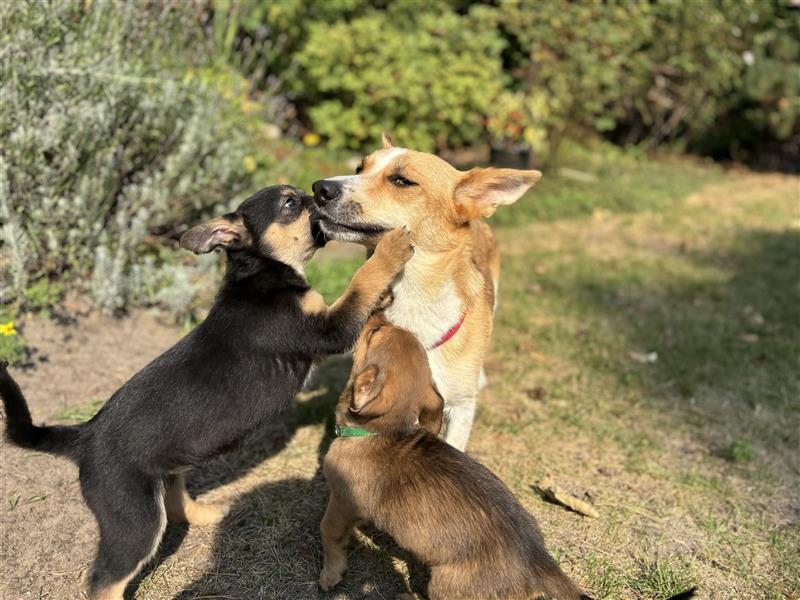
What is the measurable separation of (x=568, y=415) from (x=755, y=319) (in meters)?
3.14

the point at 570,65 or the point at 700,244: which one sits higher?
the point at 570,65

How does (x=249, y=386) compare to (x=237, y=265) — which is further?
(x=237, y=265)

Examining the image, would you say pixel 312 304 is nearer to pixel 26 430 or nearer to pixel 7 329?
pixel 26 430

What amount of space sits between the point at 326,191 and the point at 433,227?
2.12 ft

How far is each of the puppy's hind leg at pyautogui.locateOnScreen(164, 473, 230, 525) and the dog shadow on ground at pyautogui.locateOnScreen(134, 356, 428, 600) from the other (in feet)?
0.21

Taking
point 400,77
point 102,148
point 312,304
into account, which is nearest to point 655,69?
point 400,77

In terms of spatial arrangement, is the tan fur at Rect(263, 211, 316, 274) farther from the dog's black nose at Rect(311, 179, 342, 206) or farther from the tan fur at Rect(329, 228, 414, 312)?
the tan fur at Rect(329, 228, 414, 312)

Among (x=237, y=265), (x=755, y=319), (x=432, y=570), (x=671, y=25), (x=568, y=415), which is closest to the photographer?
(x=432, y=570)

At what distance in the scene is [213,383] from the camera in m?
3.58

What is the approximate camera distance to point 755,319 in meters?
7.38

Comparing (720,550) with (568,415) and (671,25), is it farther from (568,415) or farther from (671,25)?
(671,25)

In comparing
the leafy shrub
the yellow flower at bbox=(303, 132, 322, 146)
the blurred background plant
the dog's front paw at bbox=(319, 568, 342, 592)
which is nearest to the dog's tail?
the dog's front paw at bbox=(319, 568, 342, 592)

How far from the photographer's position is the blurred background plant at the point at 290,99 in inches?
221

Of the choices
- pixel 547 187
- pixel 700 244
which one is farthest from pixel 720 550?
pixel 547 187
